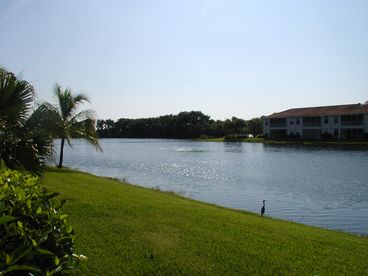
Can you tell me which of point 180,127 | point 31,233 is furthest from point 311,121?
point 31,233

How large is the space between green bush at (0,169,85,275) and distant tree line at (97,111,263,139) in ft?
339

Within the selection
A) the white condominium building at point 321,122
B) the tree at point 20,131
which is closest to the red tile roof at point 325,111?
the white condominium building at point 321,122

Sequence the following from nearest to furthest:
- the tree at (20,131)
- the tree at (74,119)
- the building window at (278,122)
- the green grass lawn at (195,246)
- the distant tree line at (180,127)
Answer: the green grass lawn at (195,246)
the tree at (20,131)
the tree at (74,119)
the building window at (278,122)
the distant tree line at (180,127)

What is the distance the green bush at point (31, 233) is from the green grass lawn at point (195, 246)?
2.43 meters

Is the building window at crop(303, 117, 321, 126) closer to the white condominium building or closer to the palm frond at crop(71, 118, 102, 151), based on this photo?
the white condominium building

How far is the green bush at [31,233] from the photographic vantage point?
2.95 m

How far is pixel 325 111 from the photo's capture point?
8062cm

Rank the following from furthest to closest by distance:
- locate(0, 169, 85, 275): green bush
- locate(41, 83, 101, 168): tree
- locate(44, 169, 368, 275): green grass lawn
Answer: locate(41, 83, 101, 168): tree, locate(44, 169, 368, 275): green grass lawn, locate(0, 169, 85, 275): green bush

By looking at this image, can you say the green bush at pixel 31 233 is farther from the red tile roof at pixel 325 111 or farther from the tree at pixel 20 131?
the red tile roof at pixel 325 111

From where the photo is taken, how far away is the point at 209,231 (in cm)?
845

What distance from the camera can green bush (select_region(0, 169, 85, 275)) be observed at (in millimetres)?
2949

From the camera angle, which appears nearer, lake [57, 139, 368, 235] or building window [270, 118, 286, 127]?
lake [57, 139, 368, 235]

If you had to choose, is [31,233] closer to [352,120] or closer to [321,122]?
[352,120]

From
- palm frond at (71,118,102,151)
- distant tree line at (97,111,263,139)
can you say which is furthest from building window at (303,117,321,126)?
palm frond at (71,118,102,151)
